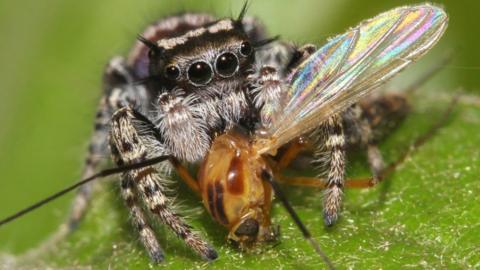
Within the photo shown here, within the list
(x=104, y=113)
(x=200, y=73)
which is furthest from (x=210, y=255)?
(x=104, y=113)

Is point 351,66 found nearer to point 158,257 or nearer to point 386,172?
point 386,172

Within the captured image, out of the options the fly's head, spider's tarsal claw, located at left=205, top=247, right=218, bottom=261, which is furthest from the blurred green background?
spider's tarsal claw, located at left=205, top=247, right=218, bottom=261

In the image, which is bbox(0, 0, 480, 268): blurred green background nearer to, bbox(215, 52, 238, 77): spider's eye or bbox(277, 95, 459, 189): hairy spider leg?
bbox(277, 95, 459, 189): hairy spider leg

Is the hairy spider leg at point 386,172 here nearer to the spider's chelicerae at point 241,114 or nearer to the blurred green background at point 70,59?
the spider's chelicerae at point 241,114

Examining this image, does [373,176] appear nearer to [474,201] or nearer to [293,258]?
[474,201]

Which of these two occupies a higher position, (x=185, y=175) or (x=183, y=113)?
(x=183, y=113)

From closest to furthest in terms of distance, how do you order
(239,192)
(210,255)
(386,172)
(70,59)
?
(239,192), (210,255), (386,172), (70,59)

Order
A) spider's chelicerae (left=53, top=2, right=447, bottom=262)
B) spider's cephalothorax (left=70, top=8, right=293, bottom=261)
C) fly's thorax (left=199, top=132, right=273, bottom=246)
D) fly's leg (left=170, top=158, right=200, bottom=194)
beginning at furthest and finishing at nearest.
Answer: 1. fly's leg (left=170, top=158, right=200, bottom=194)
2. spider's cephalothorax (left=70, top=8, right=293, bottom=261)
3. spider's chelicerae (left=53, top=2, right=447, bottom=262)
4. fly's thorax (left=199, top=132, right=273, bottom=246)
